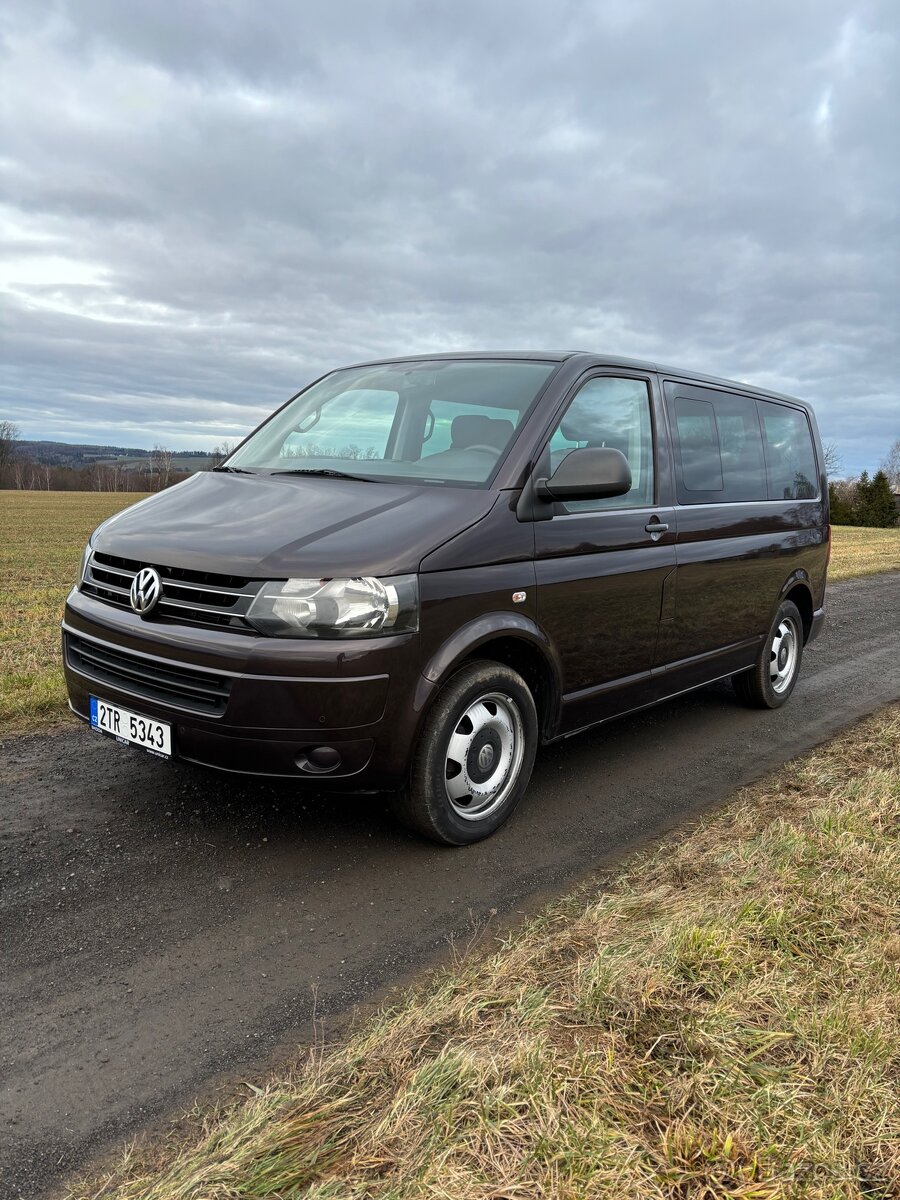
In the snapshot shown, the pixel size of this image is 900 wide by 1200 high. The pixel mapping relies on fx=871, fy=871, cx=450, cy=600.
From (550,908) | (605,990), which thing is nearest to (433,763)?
(550,908)

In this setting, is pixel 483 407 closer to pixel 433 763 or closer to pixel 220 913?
pixel 433 763

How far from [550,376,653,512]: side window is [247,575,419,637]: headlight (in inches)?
44.4

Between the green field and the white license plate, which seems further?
the green field

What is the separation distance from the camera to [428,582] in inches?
123

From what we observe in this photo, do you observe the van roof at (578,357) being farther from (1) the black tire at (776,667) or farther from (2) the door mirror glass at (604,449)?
(1) the black tire at (776,667)

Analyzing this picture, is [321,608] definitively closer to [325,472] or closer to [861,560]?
[325,472]

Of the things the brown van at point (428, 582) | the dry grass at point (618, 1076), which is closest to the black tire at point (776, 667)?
the brown van at point (428, 582)

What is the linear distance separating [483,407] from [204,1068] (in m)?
2.82

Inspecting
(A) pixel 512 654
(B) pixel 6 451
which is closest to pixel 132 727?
(A) pixel 512 654

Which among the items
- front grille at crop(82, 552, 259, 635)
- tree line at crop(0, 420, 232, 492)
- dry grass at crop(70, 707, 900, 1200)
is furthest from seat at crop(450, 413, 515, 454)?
tree line at crop(0, 420, 232, 492)

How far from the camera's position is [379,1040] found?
2207mm

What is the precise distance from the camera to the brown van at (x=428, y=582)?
3000mm

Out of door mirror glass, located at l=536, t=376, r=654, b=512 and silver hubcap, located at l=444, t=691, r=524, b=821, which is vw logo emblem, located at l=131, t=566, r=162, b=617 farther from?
door mirror glass, located at l=536, t=376, r=654, b=512

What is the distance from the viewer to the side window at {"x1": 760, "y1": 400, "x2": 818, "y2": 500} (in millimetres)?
5672
